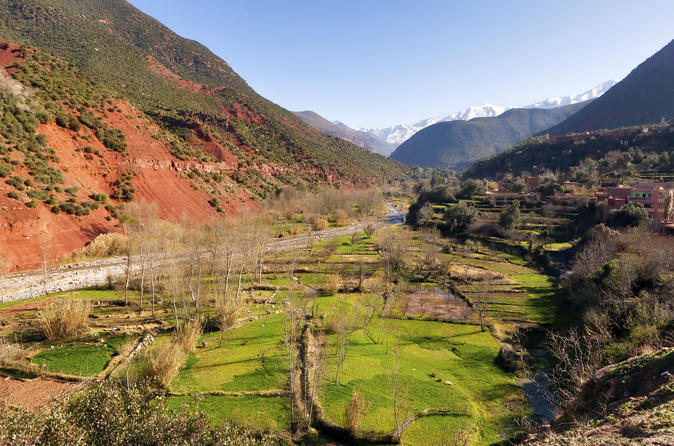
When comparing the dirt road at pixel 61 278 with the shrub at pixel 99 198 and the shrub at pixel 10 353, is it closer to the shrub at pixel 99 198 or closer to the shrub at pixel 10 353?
the shrub at pixel 99 198

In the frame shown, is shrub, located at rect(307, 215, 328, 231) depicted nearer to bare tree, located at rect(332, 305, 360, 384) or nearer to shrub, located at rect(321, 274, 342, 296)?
shrub, located at rect(321, 274, 342, 296)

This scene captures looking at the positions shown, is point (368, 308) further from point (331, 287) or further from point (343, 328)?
point (343, 328)

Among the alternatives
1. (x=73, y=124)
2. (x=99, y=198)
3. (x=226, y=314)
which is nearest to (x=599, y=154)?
(x=226, y=314)

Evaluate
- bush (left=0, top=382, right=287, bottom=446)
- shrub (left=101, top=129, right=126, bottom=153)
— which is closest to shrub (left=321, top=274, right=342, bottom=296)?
bush (left=0, top=382, right=287, bottom=446)

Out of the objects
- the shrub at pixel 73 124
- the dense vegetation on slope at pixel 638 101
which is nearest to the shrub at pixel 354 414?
the shrub at pixel 73 124

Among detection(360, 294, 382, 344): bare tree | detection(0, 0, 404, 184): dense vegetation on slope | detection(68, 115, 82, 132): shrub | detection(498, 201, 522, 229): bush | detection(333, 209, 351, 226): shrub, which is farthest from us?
detection(0, 0, 404, 184): dense vegetation on slope

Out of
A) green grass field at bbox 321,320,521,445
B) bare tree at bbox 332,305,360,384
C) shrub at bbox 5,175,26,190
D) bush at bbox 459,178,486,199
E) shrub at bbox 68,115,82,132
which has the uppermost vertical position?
shrub at bbox 68,115,82,132
